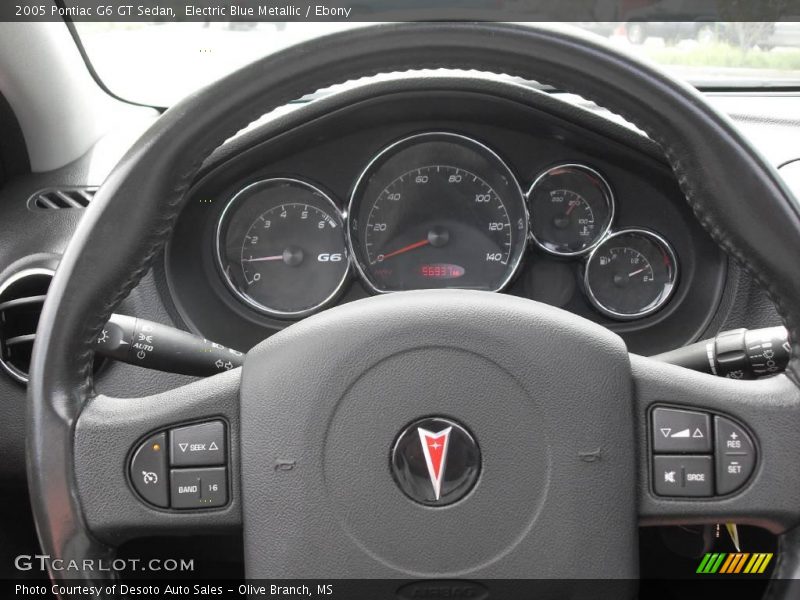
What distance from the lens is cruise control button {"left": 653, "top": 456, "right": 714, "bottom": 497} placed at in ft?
3.81

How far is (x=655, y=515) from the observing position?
117 cm

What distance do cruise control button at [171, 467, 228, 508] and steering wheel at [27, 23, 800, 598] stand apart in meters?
0.01

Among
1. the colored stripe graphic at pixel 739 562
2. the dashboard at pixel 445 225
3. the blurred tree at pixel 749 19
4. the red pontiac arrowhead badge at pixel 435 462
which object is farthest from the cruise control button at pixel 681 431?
the blurred tree at pixel 749 19

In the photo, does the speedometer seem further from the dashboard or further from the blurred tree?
the blurred tree

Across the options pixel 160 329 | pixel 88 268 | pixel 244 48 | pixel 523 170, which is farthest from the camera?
pixel 523 170

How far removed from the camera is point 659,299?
89.3 inches

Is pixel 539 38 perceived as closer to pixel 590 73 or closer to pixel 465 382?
Answer: pixel 590 73

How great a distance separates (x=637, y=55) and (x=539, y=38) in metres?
0.12

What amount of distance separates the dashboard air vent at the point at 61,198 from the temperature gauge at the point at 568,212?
1016 millimetres

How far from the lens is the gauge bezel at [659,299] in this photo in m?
2.25

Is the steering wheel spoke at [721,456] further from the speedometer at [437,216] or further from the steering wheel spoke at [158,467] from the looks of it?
the speedometer at [437,216]

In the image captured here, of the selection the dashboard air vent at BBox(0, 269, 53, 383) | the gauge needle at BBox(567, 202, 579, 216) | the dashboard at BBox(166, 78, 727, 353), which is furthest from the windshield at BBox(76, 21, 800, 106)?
the dashboard air vent at BBox(0, 269, 53, 383)

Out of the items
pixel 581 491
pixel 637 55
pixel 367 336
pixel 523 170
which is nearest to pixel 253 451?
pixel 367 336

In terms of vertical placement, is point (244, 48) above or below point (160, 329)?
above
